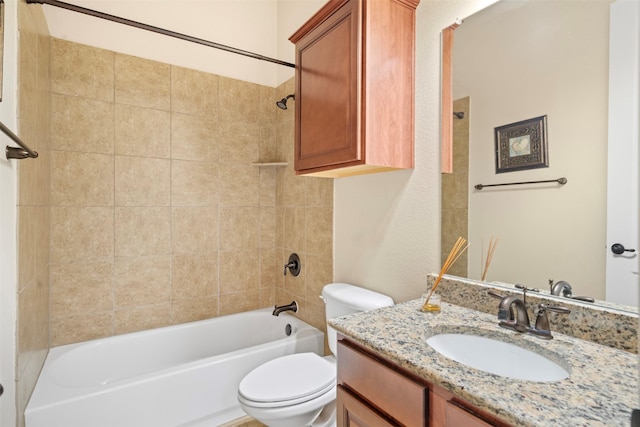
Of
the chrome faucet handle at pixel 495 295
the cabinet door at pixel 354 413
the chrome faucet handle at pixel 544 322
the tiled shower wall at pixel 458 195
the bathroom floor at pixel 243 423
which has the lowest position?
the bathroom floor at pixel 243 423

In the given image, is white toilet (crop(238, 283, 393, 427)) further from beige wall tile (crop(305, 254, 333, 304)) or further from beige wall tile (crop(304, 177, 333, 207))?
beige wall tile (crop(304, 177, 333, 207))

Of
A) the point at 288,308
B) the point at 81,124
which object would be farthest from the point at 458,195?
the point at 81,124

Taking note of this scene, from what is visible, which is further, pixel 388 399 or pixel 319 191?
pixel 319 191

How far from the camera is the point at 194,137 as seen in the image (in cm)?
227

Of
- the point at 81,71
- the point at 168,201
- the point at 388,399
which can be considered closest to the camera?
the point at 388,399

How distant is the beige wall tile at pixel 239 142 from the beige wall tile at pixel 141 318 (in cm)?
119

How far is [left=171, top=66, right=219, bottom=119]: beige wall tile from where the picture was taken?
7.21 feet

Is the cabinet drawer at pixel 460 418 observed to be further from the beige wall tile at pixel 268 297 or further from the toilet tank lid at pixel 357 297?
the beige wall tile at pixel 268 297

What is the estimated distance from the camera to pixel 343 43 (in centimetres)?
132

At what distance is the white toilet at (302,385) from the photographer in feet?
4.09

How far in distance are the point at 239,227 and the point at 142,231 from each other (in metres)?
0.69

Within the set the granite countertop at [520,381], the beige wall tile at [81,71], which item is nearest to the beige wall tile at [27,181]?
the beige wall tile at [81,71]

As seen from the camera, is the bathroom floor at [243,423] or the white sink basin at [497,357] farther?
the bathroom floor at [243,423]

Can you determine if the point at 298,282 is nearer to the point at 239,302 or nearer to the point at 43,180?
the point at 239,302
